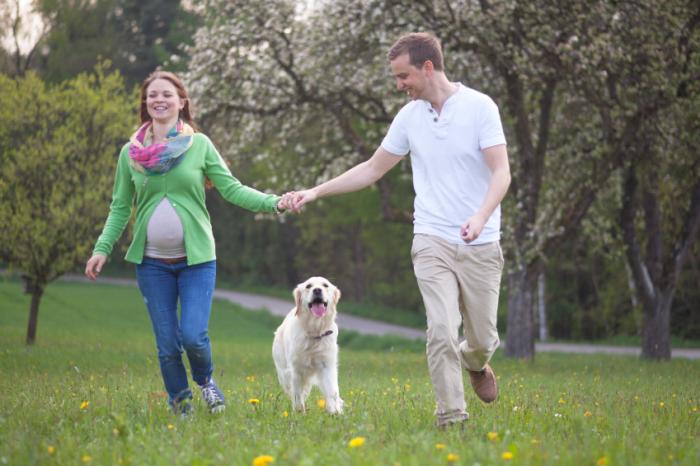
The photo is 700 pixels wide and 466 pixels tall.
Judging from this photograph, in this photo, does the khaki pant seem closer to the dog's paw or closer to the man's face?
the man's face

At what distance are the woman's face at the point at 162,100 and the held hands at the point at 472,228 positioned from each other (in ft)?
7.41

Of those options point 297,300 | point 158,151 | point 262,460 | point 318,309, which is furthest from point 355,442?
point 297,300

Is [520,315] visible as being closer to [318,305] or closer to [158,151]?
[318,305]

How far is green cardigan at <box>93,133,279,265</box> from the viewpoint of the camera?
6570mm

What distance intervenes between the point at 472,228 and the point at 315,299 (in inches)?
101

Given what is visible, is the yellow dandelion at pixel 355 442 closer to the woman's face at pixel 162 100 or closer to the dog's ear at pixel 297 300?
the woman's face at pixel 162 100

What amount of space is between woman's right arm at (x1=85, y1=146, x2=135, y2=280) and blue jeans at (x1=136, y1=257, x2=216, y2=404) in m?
0.30

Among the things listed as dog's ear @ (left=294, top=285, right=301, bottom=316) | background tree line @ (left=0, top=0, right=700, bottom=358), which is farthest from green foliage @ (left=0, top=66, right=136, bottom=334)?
dog's ear @ (left=294, top=285, right=301, bottom=316)

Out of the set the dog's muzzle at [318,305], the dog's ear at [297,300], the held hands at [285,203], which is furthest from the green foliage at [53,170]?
the held hands at [285,203]

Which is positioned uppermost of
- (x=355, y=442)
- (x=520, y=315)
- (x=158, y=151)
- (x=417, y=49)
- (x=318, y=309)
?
(x=417, y=49)

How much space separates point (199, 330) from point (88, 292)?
3642 cm

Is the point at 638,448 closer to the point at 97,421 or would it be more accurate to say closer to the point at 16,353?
the point at 97,421

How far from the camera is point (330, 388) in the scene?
25.8ft

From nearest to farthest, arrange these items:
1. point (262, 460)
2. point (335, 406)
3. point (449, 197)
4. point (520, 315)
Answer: point (262, 460)
point (449, 197)
point (335, 406)
point (520, 315)
